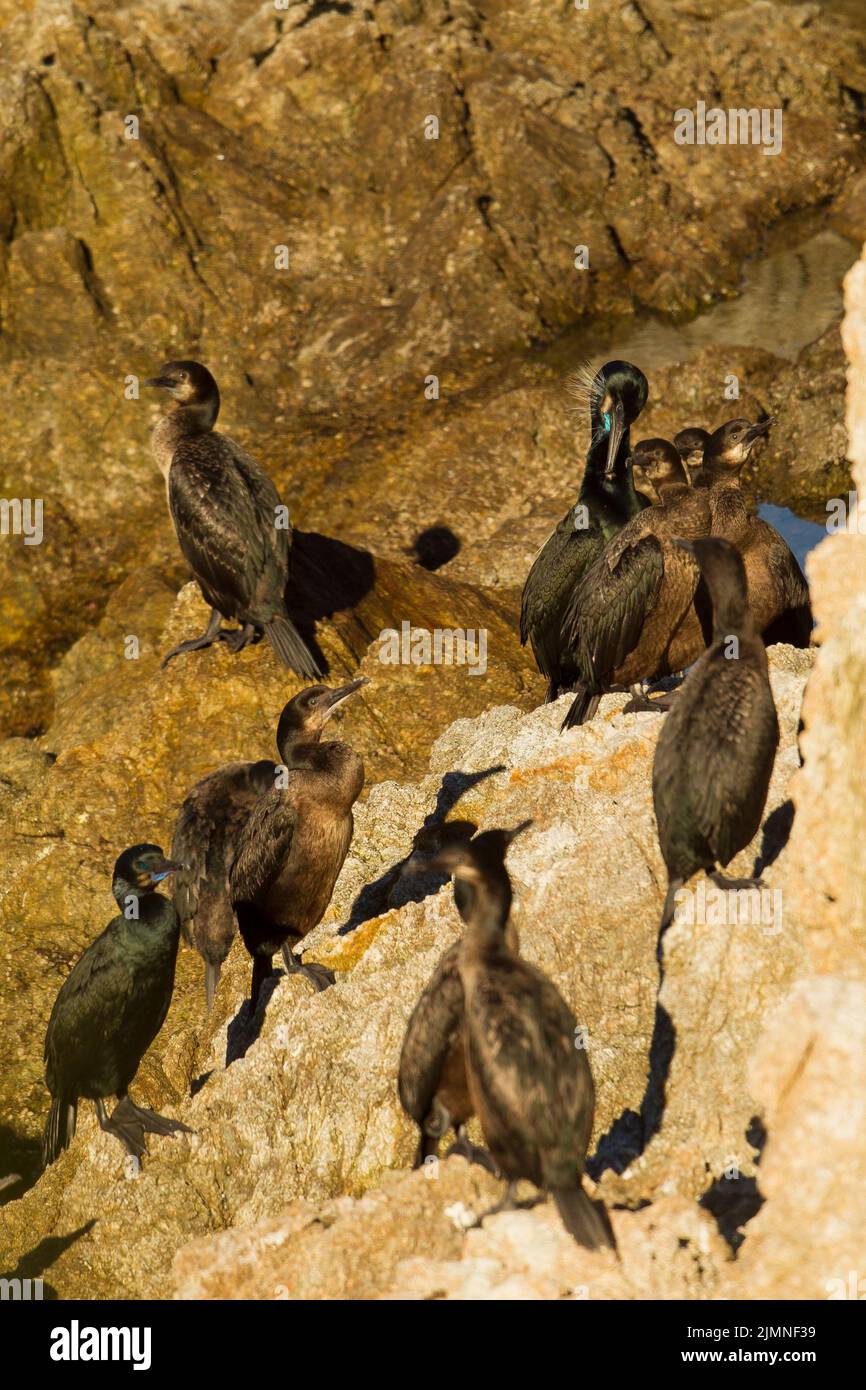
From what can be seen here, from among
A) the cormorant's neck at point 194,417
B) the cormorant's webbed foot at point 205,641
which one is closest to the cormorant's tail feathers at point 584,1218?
the cormorant's webbed foot at point 205,641

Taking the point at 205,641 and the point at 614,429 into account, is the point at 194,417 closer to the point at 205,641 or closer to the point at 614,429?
the point at 205,641

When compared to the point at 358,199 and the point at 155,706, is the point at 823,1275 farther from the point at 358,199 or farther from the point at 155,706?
the point at 358,199

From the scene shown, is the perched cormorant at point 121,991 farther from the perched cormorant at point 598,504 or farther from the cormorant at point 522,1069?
the perched cormorant at point 598,504

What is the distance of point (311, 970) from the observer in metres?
9.96

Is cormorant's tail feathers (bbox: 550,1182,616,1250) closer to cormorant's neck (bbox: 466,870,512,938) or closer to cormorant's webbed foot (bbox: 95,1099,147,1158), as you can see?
cormorant's neck (bbox: 466,870,512,938)

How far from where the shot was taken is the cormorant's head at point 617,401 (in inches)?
459

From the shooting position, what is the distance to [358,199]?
22578 mm

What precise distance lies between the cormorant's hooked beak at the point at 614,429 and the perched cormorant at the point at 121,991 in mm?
4293

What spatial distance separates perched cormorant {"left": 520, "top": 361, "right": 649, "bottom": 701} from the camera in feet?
38.4

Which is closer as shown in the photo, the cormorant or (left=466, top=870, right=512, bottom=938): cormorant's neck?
the cormorant

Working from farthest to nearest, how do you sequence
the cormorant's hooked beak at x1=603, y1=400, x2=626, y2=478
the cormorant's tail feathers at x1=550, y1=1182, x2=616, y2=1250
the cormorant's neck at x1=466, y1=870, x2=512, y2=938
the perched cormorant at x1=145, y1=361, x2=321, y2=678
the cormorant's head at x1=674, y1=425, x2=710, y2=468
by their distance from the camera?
the perched cormorant at x1=145, y1=361, x2=321, y2=678
the cormorant's head at x1=674, y1=425, x2=710, y2=468
the cormorant's hooked beak at x1=603, y1=400, x2=626, y2=478
the cormorant's neck at x1=466, y1=870, x2=512, y2=938
the cormorant's tail feathers at x1=550, y1=1182, x2=616, y2=1250

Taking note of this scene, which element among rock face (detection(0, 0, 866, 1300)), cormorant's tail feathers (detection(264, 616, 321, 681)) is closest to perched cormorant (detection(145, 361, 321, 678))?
cormorant's tail feathers (detection(264, 616, 321, 681))

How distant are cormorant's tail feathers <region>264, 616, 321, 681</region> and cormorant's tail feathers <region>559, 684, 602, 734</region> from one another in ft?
8.25

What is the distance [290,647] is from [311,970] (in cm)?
345
